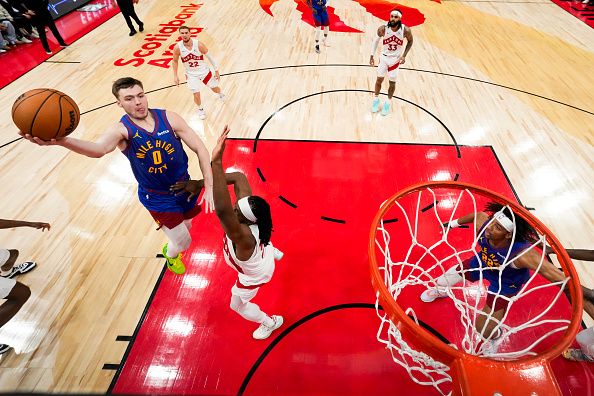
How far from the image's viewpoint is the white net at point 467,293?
2363mm

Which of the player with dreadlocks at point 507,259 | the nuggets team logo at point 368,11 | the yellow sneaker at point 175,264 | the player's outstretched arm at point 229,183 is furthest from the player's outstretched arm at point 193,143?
the nuggets team logo at point 368,11

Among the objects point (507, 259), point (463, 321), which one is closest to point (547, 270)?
point (507, 259)

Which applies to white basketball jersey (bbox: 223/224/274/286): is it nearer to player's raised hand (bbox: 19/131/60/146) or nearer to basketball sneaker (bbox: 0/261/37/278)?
player's raised hand (bbox: 19/131/60/146)

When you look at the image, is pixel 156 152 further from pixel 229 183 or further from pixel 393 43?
pixel 393 43

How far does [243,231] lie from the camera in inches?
85.5

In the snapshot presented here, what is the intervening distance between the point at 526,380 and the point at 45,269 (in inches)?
176

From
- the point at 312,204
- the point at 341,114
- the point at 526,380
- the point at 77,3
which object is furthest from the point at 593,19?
the point at 77,3

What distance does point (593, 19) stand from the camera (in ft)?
33.8

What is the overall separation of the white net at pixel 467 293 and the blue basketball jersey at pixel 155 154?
1835mm

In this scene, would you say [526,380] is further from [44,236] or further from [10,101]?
[10,101]

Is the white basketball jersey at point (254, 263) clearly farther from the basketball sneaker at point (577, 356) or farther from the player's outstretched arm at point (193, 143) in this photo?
the basketball sneaker at point (577, 356)

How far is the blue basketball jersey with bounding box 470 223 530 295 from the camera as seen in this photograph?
248cm

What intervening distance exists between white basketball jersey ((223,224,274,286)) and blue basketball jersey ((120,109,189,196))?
0.88 metres

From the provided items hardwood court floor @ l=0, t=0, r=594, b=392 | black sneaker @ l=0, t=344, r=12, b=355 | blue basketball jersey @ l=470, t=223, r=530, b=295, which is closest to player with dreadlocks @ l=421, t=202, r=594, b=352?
blue basketball jersey @ l=470, t=223, r=530, b=295
